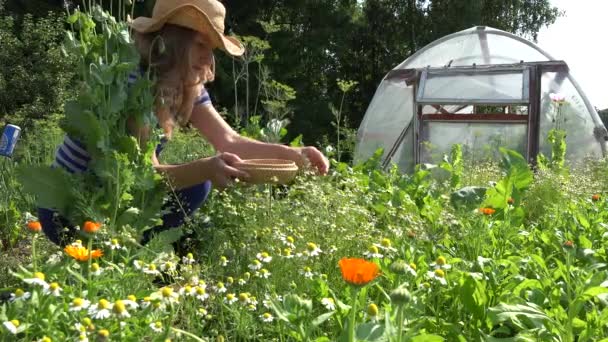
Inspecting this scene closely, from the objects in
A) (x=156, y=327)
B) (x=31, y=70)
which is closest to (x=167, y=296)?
(x=156, y=327)

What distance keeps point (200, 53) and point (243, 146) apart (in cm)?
62

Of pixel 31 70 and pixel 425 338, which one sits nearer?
pixel 425 338

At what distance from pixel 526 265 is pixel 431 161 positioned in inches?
183

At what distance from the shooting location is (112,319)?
3.61 ft

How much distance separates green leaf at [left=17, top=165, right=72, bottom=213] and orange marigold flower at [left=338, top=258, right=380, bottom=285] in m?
1.23

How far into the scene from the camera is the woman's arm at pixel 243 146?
2.52 metres

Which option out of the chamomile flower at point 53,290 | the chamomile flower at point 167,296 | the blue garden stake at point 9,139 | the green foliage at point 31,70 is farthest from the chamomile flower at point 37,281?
the green foliage at point 31,70

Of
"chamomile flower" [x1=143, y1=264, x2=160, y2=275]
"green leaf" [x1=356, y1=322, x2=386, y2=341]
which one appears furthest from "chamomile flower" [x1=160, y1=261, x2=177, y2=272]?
"green leaf" [x1=356, y1=322, x2=386, y2=341]

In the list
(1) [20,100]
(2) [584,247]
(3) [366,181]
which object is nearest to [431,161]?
(3) [366,181]

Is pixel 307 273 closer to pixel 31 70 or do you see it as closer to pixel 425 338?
pixel 425 338

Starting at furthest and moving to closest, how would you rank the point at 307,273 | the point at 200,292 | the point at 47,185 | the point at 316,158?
the point at 316,158, the point at 47,185, the point at 307,273, the point at 200,292

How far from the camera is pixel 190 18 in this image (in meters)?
2.08

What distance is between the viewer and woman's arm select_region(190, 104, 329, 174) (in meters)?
2.52

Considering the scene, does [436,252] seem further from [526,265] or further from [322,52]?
[322,52]
